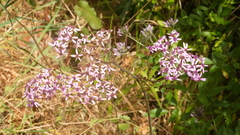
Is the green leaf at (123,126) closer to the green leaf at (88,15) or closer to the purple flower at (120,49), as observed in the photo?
the purple flower at (120,49)

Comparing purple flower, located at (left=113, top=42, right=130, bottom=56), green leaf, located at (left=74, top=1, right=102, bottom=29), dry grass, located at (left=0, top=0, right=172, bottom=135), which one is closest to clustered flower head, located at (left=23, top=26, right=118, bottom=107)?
purple flower, located at (left=113, top=42, right=130, bottom=56)

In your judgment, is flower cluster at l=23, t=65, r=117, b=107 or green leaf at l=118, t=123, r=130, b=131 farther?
green leaf at l=118, t=123, r=130, b=131

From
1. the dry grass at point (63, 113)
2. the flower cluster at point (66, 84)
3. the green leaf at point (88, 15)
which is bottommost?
the dry grass at point (63, 113)

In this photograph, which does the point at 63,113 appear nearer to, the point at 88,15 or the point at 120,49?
the point at 120,49

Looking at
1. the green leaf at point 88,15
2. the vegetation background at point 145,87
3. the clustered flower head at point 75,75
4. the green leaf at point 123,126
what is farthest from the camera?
the green leaf at point 88,15

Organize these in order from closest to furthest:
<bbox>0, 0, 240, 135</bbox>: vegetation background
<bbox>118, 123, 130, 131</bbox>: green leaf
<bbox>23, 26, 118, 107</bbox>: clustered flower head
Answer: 1. <bbox>23, 26, 118, 107</bbox>: clustered flower head
2. <bbox>0, 0, 240, 135</bbox>: vegetation background
3. <bbox>118, 123, 130, 131</bbox>: green leaf

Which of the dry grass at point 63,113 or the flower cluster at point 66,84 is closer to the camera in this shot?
the flower cluster at point 66,84

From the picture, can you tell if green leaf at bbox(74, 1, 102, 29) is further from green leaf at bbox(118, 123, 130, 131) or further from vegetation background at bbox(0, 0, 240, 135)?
green leaf at bbox(118, 123, 130, 131)

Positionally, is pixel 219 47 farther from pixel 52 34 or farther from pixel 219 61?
pixel 52 34

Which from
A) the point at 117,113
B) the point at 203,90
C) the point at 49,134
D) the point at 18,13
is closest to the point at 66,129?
the point at 49,134

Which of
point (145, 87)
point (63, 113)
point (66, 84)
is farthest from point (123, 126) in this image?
point (66, 84)

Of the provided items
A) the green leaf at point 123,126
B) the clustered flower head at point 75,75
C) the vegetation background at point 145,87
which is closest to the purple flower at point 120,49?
the vegetation background at point 145,87
